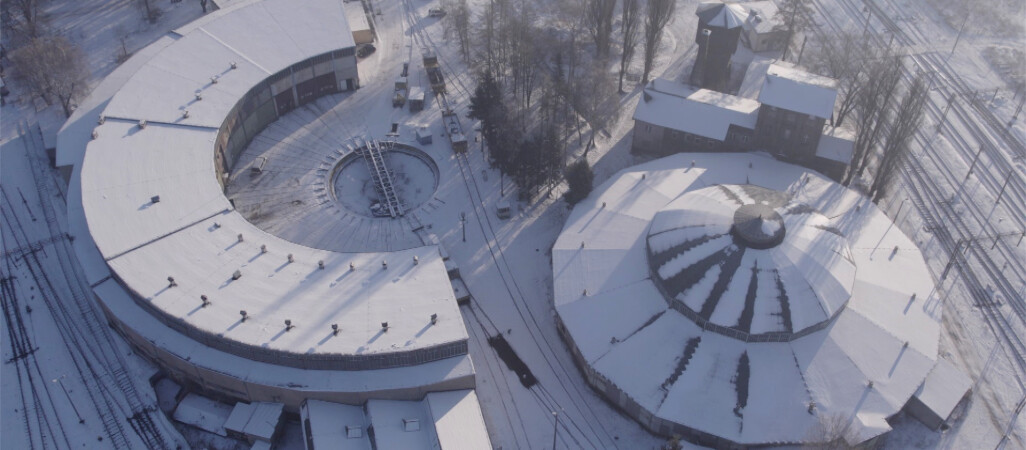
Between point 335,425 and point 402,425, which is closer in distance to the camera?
point 402,425

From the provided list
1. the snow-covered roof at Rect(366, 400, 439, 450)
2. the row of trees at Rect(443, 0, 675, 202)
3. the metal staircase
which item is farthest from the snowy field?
the snow-covered roof at Rect(366, 400, 439, 450)

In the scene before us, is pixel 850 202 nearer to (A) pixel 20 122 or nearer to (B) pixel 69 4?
(A) pixel 20 122

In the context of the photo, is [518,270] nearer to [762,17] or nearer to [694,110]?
[694,110]

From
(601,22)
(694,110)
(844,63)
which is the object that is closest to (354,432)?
(694,110)

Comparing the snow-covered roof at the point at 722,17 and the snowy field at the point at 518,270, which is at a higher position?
the snow-covered roof at the point at 722,17

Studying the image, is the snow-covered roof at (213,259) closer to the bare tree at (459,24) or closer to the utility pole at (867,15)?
the bare tree at (459,24)

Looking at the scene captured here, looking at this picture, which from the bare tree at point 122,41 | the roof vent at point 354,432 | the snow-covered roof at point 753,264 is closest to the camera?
the roof vent at point 354,432

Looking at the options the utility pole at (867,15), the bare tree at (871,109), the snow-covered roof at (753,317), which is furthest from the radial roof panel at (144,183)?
the utility pole at (867,15)
